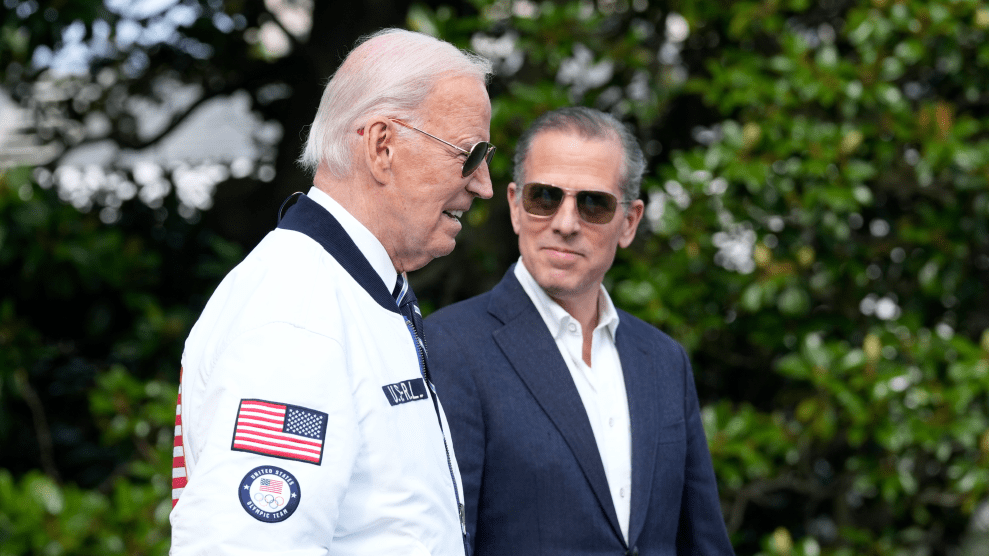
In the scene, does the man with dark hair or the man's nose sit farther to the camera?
the man with dark hair

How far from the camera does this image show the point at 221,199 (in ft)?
17.4

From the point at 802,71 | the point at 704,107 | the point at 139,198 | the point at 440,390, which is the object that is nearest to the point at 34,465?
the point at 139,198

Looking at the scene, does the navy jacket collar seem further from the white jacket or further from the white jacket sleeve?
the white jacket sleeve

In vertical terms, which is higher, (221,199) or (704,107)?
(704,107)

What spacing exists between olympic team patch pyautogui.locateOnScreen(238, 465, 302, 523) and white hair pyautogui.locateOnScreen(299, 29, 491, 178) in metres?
0.52

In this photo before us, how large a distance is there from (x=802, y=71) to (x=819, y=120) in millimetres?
273

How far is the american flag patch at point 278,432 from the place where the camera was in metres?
1.13

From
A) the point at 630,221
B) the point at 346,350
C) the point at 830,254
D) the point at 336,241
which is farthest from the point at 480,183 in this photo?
the point at 830,254

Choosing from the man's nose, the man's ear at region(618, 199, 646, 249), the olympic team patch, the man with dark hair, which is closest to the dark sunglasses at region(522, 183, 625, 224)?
the man with dark hair

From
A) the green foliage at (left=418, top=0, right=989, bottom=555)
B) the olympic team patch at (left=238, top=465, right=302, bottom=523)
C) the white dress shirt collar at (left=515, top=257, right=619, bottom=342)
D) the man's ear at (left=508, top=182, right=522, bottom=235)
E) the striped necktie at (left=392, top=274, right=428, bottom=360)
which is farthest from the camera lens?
the green foliage at (left=418, top=0, right=989, bottom=555)

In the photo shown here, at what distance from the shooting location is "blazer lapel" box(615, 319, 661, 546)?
2.06 m

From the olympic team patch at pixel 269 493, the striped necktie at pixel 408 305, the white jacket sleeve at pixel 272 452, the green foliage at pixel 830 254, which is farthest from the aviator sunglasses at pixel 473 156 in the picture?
the green foliage at pixel 830 254

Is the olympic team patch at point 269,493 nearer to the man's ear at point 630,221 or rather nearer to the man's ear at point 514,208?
the man's ear at point 514,208

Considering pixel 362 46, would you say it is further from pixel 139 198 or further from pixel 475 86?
pixel 139 198
